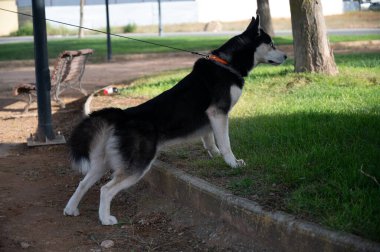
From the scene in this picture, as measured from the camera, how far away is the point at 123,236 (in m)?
5.49

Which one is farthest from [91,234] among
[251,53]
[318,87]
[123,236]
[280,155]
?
[318,87]

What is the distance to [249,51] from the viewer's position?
6.66 metres

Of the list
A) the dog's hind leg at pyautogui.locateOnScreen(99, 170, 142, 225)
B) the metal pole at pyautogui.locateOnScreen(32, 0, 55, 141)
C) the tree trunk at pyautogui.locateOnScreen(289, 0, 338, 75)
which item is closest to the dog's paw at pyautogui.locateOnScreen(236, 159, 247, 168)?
the dog's hind leg at pyautogui.locateOnScreen(99, 170, 142, 225)

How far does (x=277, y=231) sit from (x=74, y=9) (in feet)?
181

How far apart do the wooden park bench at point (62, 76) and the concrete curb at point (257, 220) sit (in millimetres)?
6401

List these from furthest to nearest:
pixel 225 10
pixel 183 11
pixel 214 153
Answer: pixel 183 11
pixel 225 10
pixel 214 153

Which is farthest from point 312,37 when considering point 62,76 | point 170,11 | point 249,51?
point 170,11

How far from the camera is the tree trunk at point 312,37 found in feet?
39.2

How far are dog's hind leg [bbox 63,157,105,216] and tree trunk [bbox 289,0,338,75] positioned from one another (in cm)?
703

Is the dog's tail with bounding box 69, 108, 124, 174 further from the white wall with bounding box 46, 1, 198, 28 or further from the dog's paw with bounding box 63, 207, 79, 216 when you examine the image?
the white wall with bounding box 46, 1, 198, 28

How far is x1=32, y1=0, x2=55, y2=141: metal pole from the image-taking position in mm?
9008

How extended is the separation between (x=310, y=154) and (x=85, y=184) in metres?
2.08

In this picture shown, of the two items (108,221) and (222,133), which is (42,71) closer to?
(222,133)

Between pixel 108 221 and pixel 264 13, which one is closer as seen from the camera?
pixel 108 221
